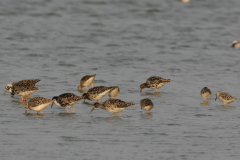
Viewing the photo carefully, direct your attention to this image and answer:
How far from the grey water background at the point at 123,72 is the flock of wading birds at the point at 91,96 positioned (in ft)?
1.17

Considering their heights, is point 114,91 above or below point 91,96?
above

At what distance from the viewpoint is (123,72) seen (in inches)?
957

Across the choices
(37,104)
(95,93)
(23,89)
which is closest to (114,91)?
(95,93)

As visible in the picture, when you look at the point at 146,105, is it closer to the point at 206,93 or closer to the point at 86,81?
the point at 206,93

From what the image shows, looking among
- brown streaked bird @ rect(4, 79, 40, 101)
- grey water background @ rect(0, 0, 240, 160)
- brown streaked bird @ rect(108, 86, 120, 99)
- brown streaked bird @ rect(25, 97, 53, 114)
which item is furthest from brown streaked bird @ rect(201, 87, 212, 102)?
brown streaked bird @ rect(4, 79, 40, 101)

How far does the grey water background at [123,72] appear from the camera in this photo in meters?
12.6

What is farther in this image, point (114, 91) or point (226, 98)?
point (114, 91)

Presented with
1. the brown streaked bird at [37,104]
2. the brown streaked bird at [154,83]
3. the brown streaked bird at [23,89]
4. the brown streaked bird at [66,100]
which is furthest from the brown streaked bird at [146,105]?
the brown streaked bird at [23,89]

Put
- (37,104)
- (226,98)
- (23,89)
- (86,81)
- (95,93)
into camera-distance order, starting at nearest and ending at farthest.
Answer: (37,104)
(226,98)
(95,93)
(23,89)
(86,81)

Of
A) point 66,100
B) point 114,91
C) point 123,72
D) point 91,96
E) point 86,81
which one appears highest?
point 123,72

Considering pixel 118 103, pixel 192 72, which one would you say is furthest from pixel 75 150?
pixel 192 72

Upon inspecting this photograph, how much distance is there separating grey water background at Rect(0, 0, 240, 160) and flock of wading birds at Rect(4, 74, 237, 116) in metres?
0.36

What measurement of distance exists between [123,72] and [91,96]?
6.45 meters

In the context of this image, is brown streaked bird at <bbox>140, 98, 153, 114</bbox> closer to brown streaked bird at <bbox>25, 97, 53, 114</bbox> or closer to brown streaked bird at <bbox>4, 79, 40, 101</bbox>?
brown streaked bird at <bbox>25, 97, 53, 114</bbox>
